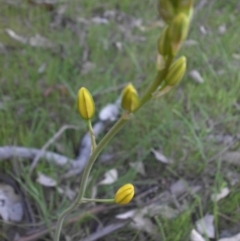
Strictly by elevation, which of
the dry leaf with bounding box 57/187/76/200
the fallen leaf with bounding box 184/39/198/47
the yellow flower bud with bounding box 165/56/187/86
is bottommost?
the dry leaf with bounding box 57/187/76/200

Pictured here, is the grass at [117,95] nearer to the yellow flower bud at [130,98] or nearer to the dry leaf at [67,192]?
the dry leaf at [67,192]

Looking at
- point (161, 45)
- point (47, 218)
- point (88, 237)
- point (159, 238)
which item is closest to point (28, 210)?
point (47, 218)

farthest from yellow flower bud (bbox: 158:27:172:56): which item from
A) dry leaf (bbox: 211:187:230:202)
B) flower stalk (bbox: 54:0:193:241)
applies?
dry leaf (bbox: 211:187:230:202)

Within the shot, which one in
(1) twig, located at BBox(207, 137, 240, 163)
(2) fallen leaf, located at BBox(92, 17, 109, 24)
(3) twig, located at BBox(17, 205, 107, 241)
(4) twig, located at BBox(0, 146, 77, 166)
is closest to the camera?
(3) twig, located at BBox(17, 205, 107, 241)

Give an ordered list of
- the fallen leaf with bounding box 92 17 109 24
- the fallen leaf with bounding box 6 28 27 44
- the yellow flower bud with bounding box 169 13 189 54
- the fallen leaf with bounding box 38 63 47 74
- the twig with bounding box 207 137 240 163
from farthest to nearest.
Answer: the fallen leaf with bounding box 92 17 109 24 < the fallen leaf with bounding box 6 28 27 44 < the fallen leaf with bounding box 38 63 47 74 < the twig with bounding box 207 137 240 163 < the yellow flower bud with bounding box 169 13 189 54

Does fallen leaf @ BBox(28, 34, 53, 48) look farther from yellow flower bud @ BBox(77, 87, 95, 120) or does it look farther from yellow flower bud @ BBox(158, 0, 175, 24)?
yellow flower bud @ BBox(158, 0, 175, 24)

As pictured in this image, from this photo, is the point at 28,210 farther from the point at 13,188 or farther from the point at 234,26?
the point at 234,26
